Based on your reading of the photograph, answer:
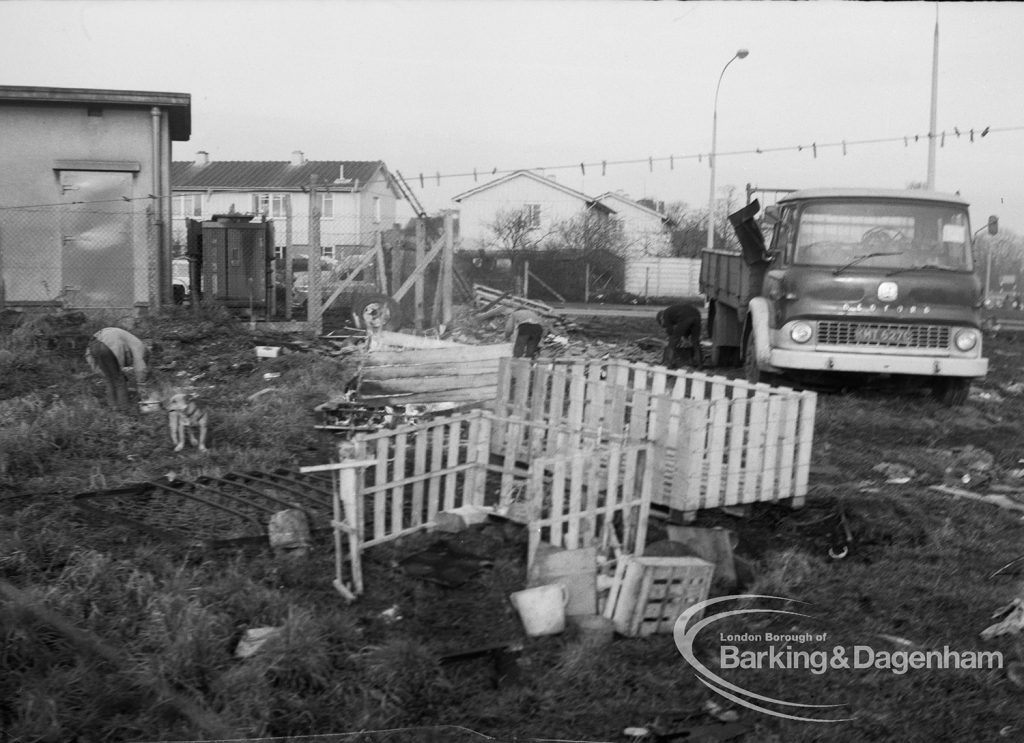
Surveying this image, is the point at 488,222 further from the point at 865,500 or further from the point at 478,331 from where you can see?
the point at 865,500

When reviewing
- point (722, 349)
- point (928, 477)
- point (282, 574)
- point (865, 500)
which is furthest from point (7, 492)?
point (722, 349)

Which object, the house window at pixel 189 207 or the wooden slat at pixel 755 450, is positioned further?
the house window at pixel 189 207

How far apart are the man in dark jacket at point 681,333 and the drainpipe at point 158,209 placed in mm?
7611

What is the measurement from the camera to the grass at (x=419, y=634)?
422 cm

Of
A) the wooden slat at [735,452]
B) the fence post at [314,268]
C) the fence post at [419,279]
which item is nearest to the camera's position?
the wooden slat at [735,452]

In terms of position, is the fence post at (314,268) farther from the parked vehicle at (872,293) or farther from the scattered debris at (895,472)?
the scattered debris at (895,472)

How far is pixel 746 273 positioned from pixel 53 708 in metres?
10.1

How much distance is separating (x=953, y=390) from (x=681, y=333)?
400 cm

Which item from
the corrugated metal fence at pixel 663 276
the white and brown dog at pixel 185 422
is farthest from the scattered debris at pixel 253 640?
the corrugated metal fence at pixel 663 276

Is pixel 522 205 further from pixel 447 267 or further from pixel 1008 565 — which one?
pixel 1008 565

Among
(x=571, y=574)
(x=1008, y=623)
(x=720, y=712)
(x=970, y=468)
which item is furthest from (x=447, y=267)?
(x=720, y=712)

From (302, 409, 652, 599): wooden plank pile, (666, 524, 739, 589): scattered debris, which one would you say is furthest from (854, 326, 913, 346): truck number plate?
(666, 524, 739, 589): scattered debris

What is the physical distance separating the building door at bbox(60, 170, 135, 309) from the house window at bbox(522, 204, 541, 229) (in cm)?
2138

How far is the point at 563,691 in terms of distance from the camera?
451cm
